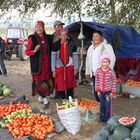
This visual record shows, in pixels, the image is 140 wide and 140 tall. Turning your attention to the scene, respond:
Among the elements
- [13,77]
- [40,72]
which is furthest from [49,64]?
[13,77]

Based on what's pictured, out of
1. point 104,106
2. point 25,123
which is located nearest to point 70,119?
point 25,123

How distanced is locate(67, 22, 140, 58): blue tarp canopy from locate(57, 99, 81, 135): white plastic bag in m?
3.19

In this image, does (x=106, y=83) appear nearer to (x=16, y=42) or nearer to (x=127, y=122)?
(x=127, y=122)

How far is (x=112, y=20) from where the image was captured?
41.2 ft

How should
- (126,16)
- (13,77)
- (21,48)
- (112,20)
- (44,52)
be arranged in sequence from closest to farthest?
(44,52) < (126,16) < (112,20) < (13,77) < (21,48)

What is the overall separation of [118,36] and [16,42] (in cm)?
1199

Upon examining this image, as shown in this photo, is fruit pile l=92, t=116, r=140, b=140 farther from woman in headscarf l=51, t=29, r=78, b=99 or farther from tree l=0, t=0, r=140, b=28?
tree l=0, t=0, r=140, b=28

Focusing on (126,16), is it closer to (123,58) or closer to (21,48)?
(123,58)

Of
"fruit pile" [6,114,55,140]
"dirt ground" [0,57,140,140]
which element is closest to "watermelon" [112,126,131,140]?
"dirt ground" [0,57,140,140]

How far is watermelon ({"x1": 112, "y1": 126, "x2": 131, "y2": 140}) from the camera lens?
4.70 metres

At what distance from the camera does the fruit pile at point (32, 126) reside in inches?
248

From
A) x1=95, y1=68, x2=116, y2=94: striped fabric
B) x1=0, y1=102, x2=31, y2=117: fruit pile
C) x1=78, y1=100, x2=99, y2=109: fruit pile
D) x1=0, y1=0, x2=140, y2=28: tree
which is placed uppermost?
x1=0, y1=0, x2=140, y2=28: tree

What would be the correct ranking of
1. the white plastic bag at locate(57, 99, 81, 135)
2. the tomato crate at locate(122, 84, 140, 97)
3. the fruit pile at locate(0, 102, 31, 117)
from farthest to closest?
the tomato crate at locate(122, 84, 140, 97) → the fruit pile at locate(0, 102, 31, 117) → the white plastic bag at locate(57, 99, 81, 135)

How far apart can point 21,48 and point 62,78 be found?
12371 millimetres
